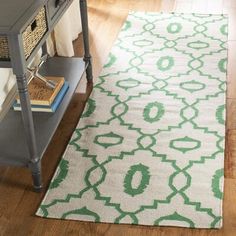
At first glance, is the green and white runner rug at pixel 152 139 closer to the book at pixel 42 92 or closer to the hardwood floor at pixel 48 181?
the hardwood floor at pixel 48 181

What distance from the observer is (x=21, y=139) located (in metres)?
1.99

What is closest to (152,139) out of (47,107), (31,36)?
(47,107)

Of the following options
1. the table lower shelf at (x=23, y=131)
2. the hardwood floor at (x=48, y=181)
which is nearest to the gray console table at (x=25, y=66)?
the table lower shelf at (x=23, y=131)

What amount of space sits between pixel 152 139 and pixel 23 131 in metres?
0.57

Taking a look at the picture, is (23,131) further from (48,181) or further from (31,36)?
(31,36)

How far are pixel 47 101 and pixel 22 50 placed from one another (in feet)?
1.84

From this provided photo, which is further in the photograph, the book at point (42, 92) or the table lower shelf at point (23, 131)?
the book at point (42, 92)

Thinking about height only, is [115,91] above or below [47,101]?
below

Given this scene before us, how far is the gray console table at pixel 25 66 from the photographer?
5.27ft

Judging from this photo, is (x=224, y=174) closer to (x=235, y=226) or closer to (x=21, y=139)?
(x=235, y=226)

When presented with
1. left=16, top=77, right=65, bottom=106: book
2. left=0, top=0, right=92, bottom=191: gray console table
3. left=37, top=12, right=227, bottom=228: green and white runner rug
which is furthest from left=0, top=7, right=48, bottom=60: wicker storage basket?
left=37, top=12, right=227, bottom=228: green and white runner rug

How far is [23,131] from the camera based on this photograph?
2035 millimetres

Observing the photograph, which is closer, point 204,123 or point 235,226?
point 235,226

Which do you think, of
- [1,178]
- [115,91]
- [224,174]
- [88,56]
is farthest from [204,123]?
[1,178]
